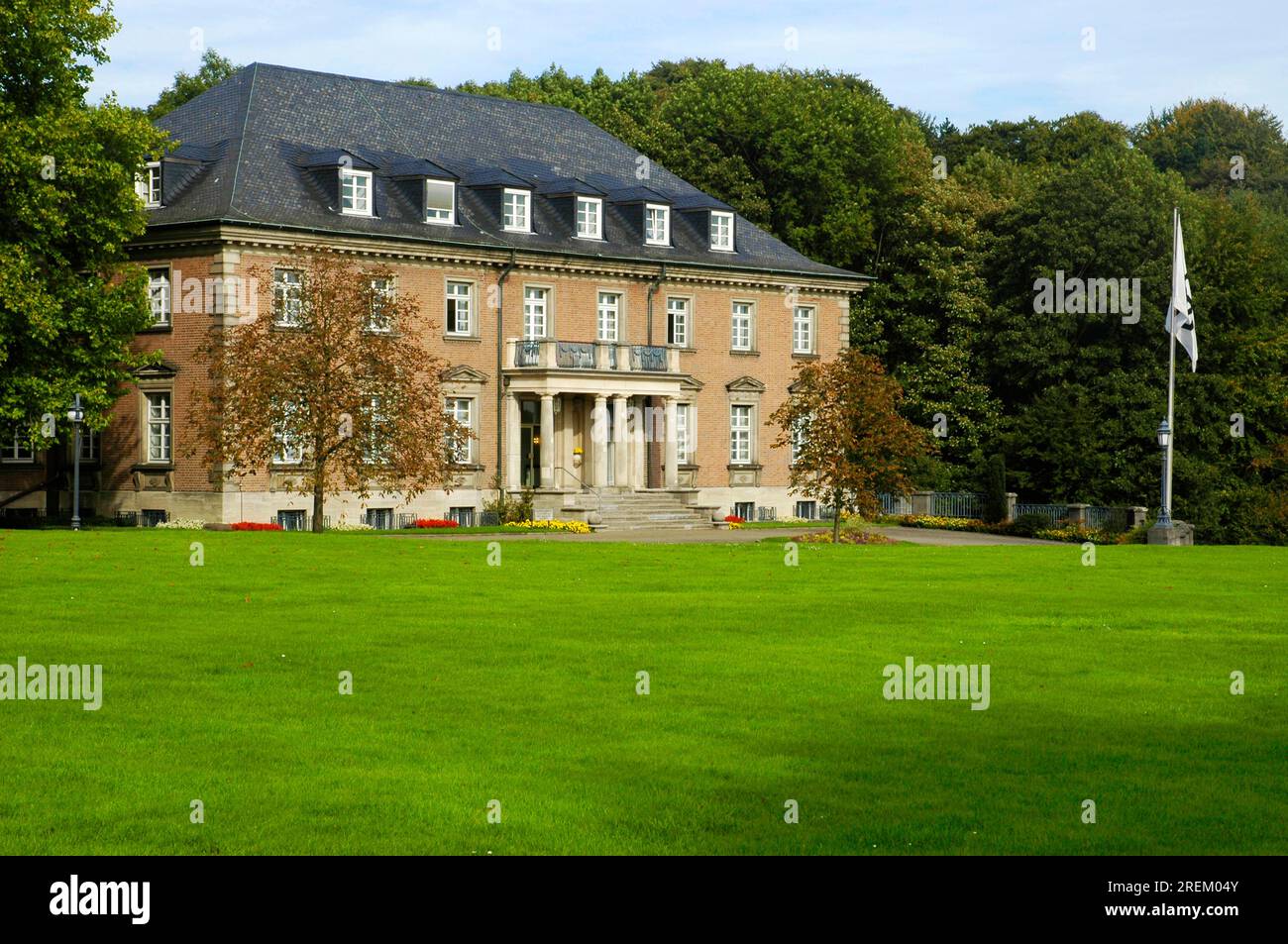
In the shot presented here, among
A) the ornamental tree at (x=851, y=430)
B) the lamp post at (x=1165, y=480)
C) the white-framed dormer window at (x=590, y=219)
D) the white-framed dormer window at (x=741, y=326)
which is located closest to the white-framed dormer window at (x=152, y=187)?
the white-framed dormer window at (x=590, y=219)

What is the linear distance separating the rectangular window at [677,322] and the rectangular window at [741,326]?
7.06 feet

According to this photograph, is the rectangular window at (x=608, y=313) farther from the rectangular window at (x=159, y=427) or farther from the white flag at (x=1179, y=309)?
the white flag at (x=1179, y=309)

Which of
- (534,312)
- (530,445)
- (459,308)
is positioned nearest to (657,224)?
(534,312)

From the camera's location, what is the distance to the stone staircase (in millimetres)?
55688

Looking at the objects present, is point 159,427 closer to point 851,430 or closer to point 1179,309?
point 851,430

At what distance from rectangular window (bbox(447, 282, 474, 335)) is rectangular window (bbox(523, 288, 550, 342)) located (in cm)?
222

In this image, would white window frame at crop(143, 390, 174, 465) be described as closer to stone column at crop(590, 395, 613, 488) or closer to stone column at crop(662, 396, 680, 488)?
stone column at crop(590, 395, 613, 488)

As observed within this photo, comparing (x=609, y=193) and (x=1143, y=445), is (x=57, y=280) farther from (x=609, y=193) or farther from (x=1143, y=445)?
(x=1143, y=445)

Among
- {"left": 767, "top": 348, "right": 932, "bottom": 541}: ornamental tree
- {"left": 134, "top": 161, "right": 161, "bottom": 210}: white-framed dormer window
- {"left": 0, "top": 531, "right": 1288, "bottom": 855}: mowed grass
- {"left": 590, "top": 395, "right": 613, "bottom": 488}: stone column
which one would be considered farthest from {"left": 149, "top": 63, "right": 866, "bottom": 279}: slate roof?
{"left": 0, "top": 531, "right": 1288, "bottom": 855}: mowed grass

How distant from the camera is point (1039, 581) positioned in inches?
1240

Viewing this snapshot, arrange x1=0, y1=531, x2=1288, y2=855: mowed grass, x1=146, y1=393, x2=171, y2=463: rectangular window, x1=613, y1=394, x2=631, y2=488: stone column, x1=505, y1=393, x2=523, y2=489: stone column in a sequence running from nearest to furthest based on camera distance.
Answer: x1=0, y1=531, x2=1288, y2=855: mowed grass, x1=146, y1=393, x2=171, y2=463: rectangular window, x1=505, y1=393, x2=523, y2=489: stone column, x1=613, y1=394, x2=631, y2=488: stone column

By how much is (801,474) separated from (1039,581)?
16875mm

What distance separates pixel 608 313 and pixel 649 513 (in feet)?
27.5

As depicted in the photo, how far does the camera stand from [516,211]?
59812mm
